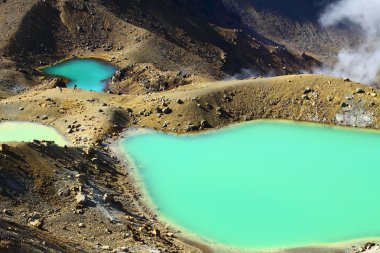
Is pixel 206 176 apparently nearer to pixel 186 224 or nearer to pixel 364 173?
pixel 186 224

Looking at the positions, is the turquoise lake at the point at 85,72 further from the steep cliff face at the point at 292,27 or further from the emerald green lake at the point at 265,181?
the steep cliff face at the point at 292,27

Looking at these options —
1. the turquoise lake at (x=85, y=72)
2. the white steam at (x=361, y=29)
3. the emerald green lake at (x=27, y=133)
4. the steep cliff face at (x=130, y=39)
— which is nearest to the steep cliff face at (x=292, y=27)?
the white steam at (x=361, y=29)

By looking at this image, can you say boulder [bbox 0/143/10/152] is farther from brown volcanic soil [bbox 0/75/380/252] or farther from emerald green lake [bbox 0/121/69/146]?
emerald green lake [bbox 0/121/69/146]

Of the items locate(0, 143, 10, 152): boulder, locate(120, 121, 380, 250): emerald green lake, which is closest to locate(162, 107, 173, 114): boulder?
locate(120, 121, 380, 250): emerald green lake

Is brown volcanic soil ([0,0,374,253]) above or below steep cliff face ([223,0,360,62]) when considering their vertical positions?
below

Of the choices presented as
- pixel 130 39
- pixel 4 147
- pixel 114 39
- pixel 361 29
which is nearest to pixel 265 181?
pixel 4 147
